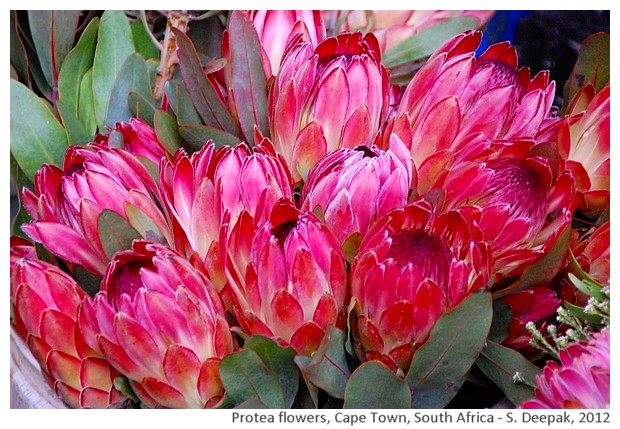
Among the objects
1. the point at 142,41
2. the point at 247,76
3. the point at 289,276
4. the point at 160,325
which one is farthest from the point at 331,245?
the point at 142,41

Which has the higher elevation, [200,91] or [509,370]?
[200,91]

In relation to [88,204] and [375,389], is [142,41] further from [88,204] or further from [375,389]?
[375,389]

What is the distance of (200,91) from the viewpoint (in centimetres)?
76

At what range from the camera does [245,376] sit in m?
0.59

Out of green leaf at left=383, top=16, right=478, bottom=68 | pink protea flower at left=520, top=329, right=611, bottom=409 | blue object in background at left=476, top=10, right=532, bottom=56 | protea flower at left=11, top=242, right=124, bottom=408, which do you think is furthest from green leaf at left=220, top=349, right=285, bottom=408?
blue object in background at left=476, top=10, right=532, bottom=56

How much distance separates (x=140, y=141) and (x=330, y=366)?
308 millimetres

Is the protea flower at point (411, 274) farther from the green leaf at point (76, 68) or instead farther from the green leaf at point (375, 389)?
the green leaf at point (76, 68)

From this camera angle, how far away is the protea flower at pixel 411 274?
0.55 meters

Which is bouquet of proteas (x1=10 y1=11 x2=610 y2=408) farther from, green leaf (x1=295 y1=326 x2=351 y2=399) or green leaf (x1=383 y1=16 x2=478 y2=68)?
green leaf (x1=383 y1=16 x2=478 y2=68)

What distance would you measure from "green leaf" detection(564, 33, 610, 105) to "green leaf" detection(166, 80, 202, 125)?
16.0 inches

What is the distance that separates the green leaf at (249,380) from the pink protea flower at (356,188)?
121mm

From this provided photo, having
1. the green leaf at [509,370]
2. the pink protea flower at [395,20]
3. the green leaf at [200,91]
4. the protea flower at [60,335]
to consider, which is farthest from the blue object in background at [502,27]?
the protea flower at [60,335]

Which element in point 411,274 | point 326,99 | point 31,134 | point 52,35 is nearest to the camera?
point 411,274
